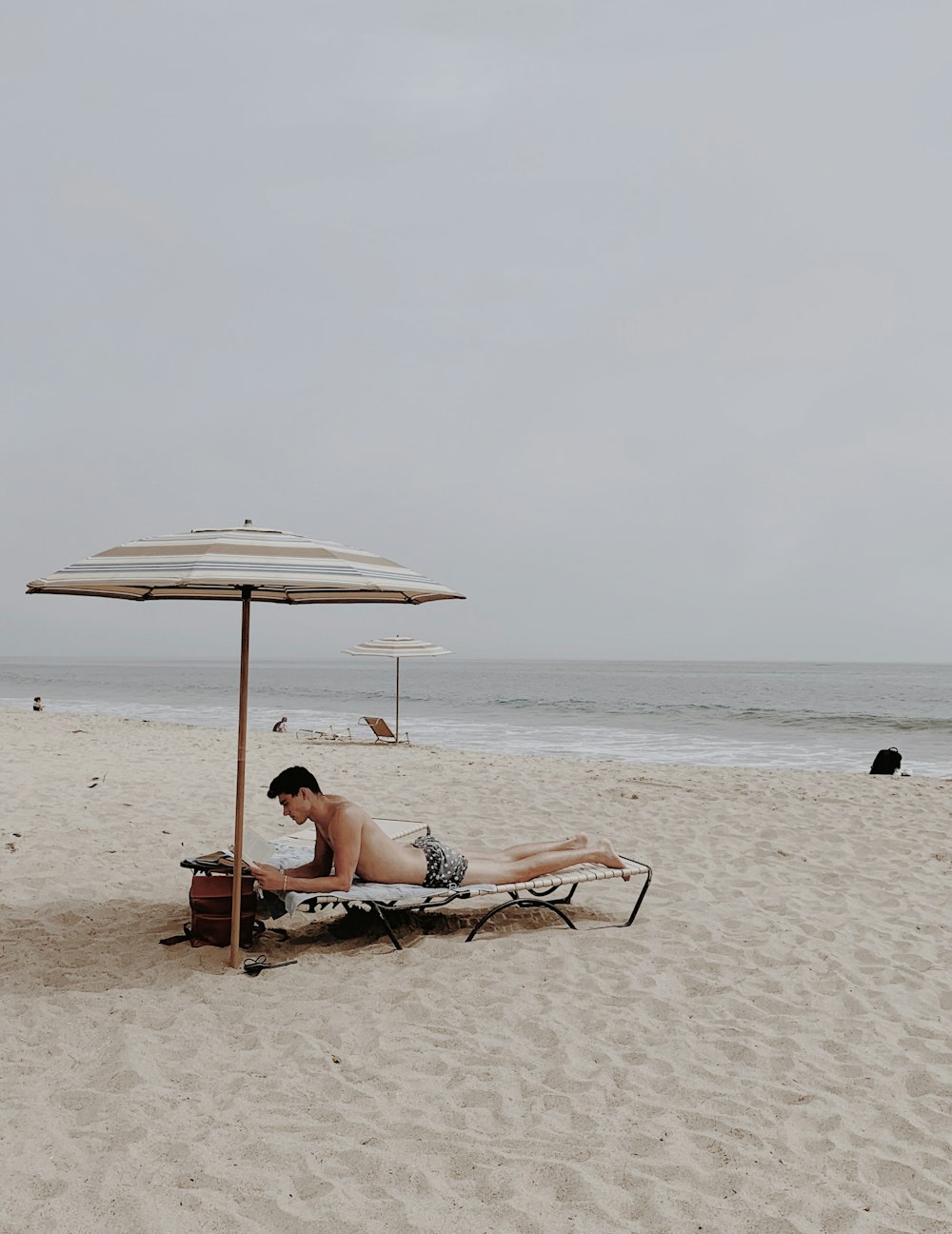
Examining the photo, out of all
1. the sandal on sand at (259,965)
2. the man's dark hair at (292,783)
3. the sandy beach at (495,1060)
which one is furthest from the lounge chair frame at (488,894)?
the man's dark hair at (292,783)

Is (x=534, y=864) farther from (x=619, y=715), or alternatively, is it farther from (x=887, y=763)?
(x=619, y=715)

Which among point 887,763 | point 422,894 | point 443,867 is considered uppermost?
point 443,867

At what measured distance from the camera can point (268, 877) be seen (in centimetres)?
447

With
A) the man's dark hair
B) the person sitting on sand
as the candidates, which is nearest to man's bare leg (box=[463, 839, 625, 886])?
the person sitting on sand

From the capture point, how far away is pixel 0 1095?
123 inches

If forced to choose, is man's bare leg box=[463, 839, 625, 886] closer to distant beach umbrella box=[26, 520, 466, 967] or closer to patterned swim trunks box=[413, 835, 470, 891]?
patterned swim trunks box=[413, 835, 470, 891]

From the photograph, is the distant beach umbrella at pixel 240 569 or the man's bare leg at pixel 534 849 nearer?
the distant beach umbrella at pixel 240 569

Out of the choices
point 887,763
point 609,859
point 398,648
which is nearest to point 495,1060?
point 609,859

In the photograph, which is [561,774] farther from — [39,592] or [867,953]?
[39,592]

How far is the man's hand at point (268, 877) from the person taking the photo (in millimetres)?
4465

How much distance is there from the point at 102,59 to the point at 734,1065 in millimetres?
15697

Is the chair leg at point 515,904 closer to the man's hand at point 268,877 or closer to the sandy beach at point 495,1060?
the sandy beach at point 495,1060

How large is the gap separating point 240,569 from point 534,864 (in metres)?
2.57

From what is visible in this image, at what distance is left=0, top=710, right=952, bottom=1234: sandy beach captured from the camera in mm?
2574
